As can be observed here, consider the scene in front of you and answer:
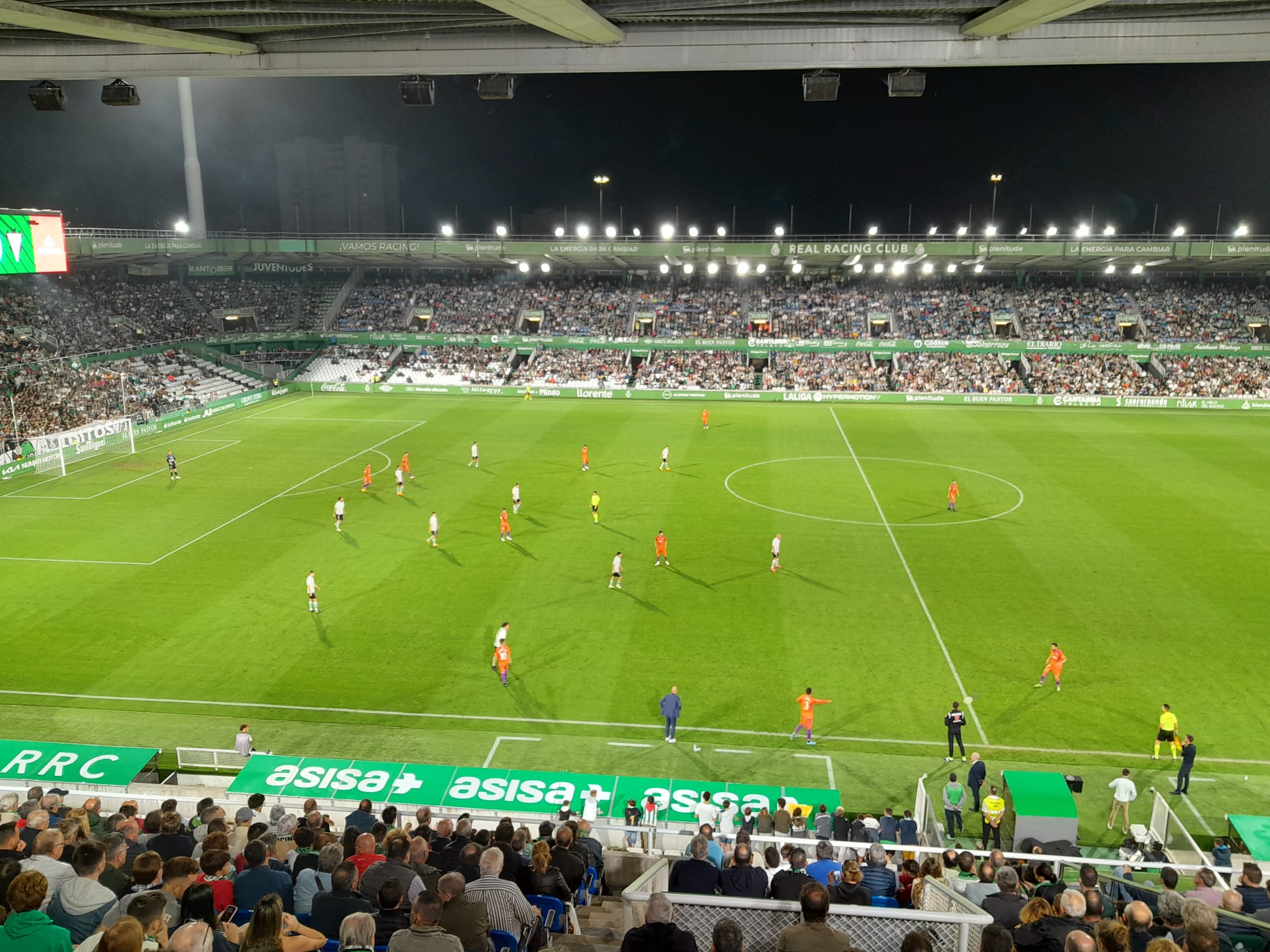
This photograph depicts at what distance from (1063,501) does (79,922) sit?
109 feet

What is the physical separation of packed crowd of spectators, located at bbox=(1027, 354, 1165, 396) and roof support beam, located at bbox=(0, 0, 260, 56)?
56166 millimetres

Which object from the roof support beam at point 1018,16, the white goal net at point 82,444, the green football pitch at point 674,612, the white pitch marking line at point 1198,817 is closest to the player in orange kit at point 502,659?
the green football pitch at point 674,612

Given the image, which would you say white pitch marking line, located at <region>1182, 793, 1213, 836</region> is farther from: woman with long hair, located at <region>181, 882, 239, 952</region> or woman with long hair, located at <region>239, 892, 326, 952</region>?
woman with long hair, located at <region>181, 882, 239, 952</region>

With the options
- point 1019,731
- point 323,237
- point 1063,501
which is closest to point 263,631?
point 1019,731

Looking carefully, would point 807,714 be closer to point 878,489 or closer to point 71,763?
point 71,763

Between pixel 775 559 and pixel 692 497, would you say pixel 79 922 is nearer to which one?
pixel 775 559

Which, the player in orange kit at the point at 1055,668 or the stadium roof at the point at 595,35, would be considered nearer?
the stadium roof at the point at 595,35

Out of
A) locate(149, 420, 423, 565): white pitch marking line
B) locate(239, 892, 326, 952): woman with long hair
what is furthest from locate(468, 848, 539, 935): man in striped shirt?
locate(149, 420, 423, 565): white pitch marking line

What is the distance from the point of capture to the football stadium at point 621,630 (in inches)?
283

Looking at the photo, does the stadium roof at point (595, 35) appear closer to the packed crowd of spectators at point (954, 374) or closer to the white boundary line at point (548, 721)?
the white boundary line at point (548, 721)

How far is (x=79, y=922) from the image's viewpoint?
6.07 meters

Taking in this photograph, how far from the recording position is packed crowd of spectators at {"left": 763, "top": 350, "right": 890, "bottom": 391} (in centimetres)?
5931

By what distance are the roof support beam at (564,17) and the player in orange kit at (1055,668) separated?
15.1 meters

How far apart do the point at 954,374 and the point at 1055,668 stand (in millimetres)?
44775
